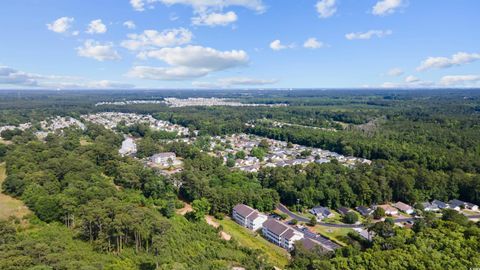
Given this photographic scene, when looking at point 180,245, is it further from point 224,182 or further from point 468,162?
point 468,162

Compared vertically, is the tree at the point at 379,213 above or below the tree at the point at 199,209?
below

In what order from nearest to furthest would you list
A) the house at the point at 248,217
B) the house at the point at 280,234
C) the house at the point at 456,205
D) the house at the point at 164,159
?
the house at the point at 280,234, the house at the point at 248,217, the house at the point at 456,205, the house at the point at 164,159

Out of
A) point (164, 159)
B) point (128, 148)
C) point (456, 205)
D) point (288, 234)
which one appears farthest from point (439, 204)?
point (128, 148)

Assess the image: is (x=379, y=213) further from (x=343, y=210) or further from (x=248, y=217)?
(x=248, y=217)

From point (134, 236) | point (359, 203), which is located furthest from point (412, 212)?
point (134, 236)

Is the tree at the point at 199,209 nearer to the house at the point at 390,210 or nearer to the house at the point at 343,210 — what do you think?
the house at the point at 343,210

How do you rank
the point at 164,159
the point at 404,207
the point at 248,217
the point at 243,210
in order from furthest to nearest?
the point at 164,159 → the point at 404,207 → the point at 243,210 → the point at 248,217

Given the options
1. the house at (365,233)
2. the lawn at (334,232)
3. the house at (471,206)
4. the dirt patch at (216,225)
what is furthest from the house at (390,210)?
the dirt patch at (216,225)

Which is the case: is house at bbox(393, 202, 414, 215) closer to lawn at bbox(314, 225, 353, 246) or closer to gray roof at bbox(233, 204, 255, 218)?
lawn at bbox(314, 225, 353, 246)
